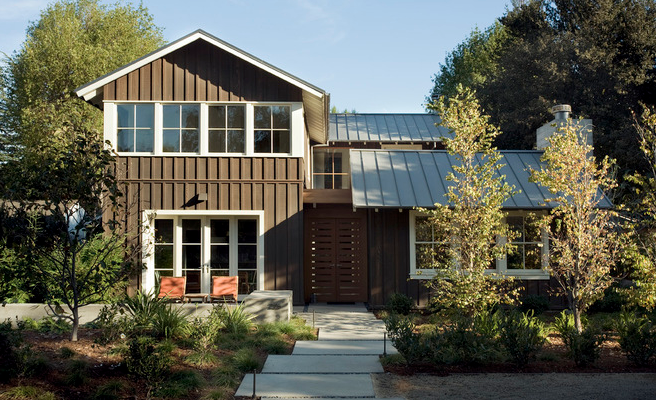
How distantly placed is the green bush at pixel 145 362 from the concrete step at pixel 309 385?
0.95 metres

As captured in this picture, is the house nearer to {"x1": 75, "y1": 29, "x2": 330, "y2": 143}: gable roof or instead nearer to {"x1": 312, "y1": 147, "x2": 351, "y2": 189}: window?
{"x1": 75, "y1": 29, "x2": 330, "y2": 143}: gable roof

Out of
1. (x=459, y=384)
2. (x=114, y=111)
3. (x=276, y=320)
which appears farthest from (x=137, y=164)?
(x=459, y=384)

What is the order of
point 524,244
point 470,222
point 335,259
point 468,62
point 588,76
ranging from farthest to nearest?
point 468,62, point 588,76, point 335,259, point 524,244, point 470,222

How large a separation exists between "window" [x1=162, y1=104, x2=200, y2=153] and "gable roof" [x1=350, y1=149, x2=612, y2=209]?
13.5 feet

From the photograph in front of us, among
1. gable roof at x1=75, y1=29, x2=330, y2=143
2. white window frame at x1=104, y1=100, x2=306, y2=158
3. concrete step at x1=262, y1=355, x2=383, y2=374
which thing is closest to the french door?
white window frame at x1=104, y1=100, x2=306, y2=158

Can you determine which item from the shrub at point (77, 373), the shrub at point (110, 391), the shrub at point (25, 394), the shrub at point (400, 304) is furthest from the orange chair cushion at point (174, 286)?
the shrub at point (25, 394)

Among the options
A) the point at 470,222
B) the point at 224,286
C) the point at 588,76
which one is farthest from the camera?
the point at 588,76

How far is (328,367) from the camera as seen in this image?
8.52m

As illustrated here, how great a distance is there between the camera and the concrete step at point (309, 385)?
718 cm

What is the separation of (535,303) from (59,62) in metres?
27.2

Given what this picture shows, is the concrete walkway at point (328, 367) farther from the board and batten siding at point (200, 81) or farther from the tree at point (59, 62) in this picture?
the tree at point (59, 62)

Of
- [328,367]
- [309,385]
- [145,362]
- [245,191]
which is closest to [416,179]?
[245,191]

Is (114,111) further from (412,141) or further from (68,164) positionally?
(412,141)

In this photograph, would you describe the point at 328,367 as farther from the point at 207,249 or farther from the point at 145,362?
the point at 207,249
